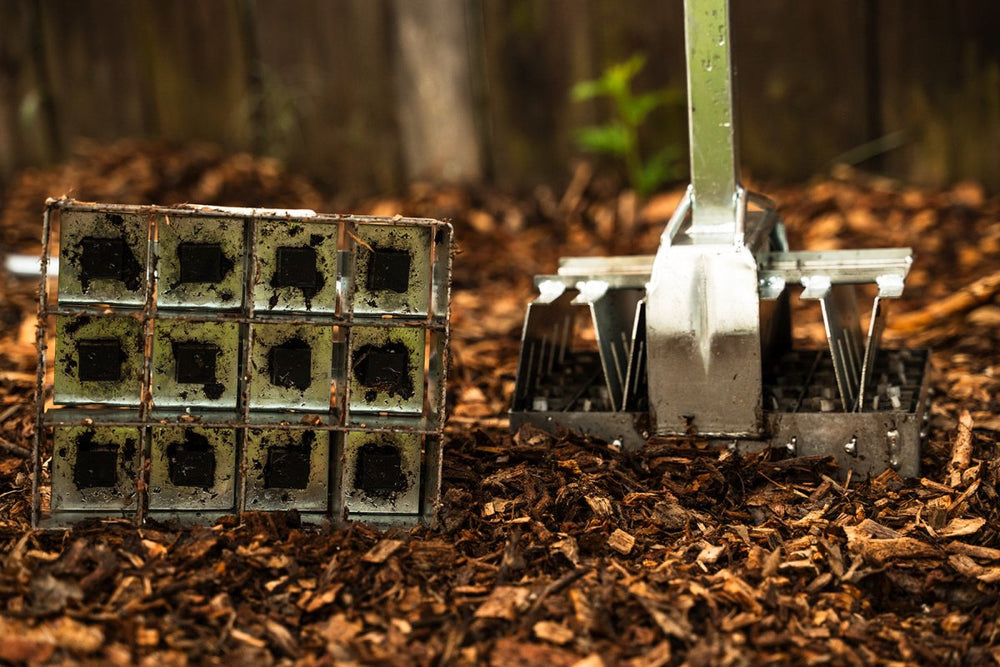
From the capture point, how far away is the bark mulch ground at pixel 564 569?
2.48 m

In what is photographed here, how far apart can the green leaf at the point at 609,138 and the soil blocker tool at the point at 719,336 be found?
1.94 m

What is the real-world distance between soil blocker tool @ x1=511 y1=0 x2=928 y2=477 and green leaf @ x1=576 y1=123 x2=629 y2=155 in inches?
76.5

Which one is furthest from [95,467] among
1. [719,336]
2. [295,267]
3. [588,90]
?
[588,90]

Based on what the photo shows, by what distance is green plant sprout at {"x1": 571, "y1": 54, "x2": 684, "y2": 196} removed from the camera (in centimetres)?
555

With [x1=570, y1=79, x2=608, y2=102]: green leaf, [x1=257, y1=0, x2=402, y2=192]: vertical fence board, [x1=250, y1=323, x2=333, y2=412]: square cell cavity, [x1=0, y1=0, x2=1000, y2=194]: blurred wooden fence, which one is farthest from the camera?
[x1=257, y1=0, x2=402, y2=192]: vertical fence board

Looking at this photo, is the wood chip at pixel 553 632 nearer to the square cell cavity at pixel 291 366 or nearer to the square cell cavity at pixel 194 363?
the square cell cavity at pixel 291 366

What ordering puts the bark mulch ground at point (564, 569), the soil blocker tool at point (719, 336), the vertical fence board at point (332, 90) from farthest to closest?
the vertical fence board at point (332, 90) → the soil blocker tool at point (719, 336) → the bark mulch ground at point (564, 569)

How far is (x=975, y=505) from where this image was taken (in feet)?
10.1

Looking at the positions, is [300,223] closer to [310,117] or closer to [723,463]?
[723,463]

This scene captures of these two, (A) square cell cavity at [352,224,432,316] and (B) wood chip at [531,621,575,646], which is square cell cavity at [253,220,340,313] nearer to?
(A) square cell cavity at [352,224,432,316]

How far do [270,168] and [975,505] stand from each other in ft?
13.0

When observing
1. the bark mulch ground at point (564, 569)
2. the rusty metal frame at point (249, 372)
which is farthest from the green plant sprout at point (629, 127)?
the rusty metal frame at point (249, 372)

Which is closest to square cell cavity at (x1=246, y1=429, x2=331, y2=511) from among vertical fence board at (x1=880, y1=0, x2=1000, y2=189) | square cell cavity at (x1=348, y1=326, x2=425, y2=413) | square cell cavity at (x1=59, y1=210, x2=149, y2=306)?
square cell cavity at (x1=348, y1=326, x2=425, y2=413)

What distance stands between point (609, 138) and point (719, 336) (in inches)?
101
